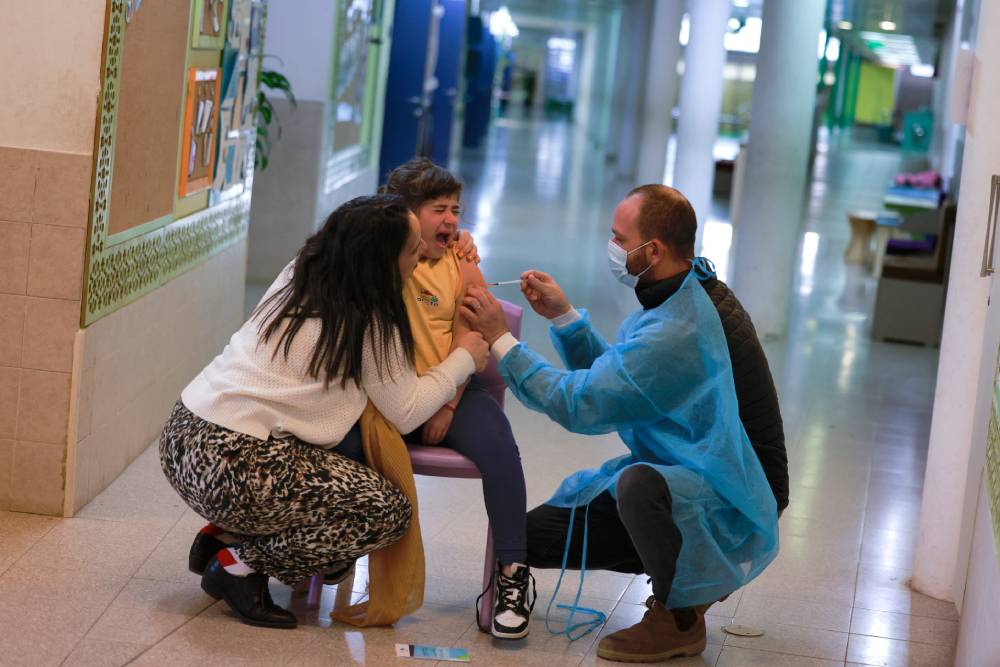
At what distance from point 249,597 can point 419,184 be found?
3.50 ft

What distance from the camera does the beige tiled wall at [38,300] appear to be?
3623 mm

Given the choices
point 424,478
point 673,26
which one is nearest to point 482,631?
point 424,478

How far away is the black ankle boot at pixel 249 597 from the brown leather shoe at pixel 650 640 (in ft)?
2.50

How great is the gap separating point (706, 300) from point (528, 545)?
740 mm

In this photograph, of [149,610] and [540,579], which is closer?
[149,610]

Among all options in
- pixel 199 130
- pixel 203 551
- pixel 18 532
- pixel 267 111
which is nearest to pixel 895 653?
pixel 203 551

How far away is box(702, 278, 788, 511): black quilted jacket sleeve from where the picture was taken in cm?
316

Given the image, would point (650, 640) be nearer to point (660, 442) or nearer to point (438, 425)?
point (660, 442)

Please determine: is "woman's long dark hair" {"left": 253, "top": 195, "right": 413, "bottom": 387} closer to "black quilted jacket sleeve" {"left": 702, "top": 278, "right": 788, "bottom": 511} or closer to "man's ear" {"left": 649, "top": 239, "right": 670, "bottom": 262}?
"man's ear" {"left": 649, "top": 239, "right": 670, "bottom": 262}

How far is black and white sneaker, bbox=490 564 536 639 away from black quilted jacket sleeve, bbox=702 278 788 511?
0.65 metres

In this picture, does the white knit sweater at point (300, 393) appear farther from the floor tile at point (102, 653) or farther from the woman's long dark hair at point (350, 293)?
the floor tile at point (102, 653)

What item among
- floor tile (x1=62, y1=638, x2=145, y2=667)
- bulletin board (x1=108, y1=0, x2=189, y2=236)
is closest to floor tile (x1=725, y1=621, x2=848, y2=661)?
floor tile (x1=62, y1=638, x2=145, y2=667)

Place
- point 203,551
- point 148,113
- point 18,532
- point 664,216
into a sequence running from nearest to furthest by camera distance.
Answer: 1. point 664,216
2. point 203,551
3. point 18,532
4. point 148,113

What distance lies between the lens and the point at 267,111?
778cm
